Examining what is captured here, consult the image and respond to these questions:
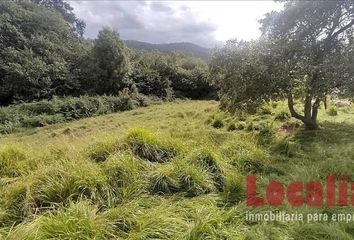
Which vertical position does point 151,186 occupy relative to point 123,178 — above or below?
below

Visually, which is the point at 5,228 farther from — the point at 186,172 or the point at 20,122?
the point at 20,122

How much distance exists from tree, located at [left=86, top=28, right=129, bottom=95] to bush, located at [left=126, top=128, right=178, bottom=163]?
20296mm

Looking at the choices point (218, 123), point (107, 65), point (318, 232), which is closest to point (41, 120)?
point (107, 65)

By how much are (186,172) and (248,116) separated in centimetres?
709

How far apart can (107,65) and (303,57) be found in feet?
64.0

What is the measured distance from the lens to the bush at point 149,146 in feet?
17.9

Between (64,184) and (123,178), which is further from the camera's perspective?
(123,178)

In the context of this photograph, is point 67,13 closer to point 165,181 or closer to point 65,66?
point 65,66

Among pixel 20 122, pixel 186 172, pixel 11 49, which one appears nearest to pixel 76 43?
pixel 11 49

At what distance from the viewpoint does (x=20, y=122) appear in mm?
17031

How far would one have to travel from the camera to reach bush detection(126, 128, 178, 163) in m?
5.46

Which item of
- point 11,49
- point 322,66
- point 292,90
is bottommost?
point 292,90

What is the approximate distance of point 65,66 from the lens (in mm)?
25047

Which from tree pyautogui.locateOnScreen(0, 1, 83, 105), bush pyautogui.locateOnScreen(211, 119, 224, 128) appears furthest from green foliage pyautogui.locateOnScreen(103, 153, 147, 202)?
tree pyautogui.locateOnScreen(0, 1, 83, 105)
